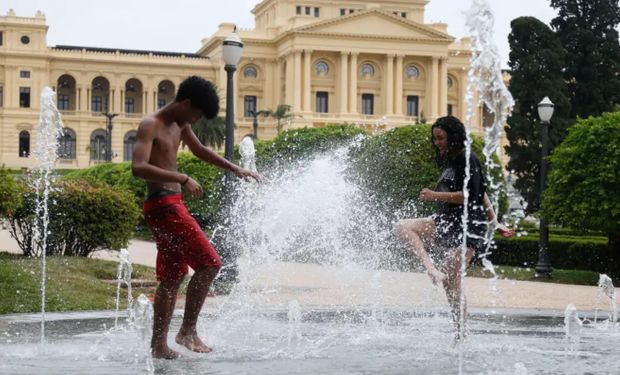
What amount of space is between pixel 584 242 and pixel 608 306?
9.28 m

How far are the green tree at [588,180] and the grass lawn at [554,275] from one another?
0.93 metres

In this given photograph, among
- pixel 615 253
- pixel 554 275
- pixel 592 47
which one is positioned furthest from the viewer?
pixel 592 47

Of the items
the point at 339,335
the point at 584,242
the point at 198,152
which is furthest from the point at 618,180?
the point at 198,152

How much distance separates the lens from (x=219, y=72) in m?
81.3

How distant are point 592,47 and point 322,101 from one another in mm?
41072

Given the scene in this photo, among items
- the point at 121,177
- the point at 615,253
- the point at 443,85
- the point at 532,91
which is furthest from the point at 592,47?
the point at 443,85

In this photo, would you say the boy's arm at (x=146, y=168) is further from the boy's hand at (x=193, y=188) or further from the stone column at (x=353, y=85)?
the stone column at (x=353, y=85)

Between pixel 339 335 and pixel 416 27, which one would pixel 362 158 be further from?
pixel 416 27

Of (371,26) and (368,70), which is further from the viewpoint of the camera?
(368,70)

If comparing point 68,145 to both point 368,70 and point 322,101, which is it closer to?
point 322,101

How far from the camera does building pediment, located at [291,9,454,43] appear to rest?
80.2m

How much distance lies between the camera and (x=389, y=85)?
272 feet

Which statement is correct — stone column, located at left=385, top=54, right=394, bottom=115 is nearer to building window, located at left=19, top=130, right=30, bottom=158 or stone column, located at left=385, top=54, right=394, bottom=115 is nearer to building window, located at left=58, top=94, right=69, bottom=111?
building window, located at left=58, top=94, right=69, bottom=111

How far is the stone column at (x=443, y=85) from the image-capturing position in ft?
274
